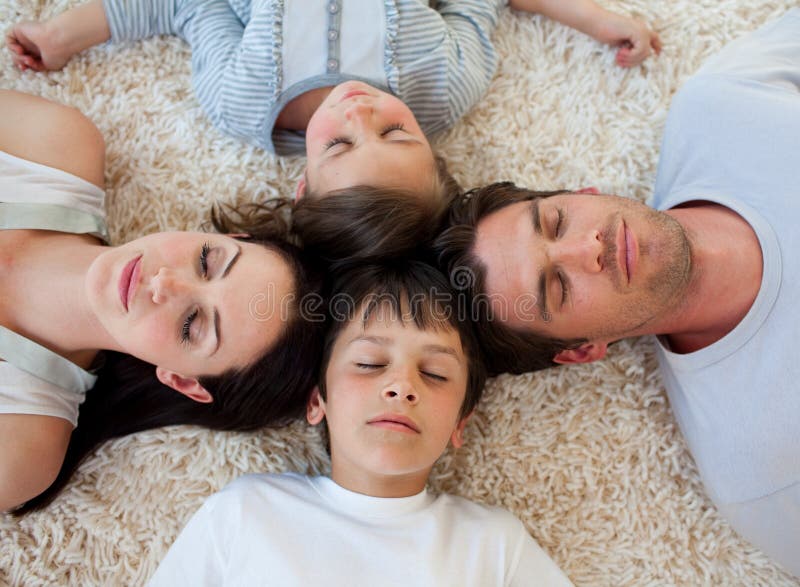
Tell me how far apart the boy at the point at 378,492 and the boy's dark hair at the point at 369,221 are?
0.18ft

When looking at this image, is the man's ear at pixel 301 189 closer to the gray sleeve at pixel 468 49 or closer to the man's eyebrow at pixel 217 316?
the man's eyebrow at pixel 217 316

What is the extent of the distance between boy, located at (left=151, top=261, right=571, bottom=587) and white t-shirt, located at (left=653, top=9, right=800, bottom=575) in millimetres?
460

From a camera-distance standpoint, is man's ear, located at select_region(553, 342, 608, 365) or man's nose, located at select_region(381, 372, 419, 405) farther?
man's ear, located at select_region(553, 342, 608, 365)

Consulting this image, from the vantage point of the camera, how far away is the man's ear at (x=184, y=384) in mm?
1361

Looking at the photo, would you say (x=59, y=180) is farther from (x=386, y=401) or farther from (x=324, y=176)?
(x=386, y=401)

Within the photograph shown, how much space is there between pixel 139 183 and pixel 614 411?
1.35 meters

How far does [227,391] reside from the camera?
1.39 metres

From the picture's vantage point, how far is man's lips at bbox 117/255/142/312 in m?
1.24

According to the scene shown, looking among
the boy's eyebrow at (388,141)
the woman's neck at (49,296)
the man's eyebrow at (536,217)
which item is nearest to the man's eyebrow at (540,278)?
the man's eyebrow at (536,217)

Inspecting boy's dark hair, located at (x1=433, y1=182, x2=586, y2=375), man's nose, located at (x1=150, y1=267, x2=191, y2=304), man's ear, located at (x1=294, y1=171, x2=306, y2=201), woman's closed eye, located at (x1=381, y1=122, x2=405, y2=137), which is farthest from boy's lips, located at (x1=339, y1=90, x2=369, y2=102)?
man's nose, located at (x1=150, y1=267, x2=191, y2=304)

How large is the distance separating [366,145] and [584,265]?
53 centimetres

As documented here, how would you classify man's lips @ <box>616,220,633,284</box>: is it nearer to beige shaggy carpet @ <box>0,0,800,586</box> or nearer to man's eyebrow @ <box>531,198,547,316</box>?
man's eyebrow @ <box>531,198,547,316</box>

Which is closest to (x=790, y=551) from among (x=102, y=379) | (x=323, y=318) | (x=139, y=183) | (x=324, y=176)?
(x=323, y=318)

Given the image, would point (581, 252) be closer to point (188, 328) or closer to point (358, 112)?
point (358, 112)
